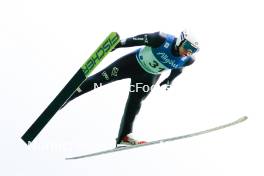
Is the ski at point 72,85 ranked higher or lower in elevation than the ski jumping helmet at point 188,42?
lower

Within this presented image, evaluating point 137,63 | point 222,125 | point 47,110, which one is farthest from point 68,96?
point 222,125

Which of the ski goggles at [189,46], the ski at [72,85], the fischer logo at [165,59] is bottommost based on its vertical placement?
the ski at [72,85]

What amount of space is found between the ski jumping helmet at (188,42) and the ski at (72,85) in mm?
1001

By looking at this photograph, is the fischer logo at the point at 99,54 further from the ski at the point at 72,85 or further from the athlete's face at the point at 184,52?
the athlete's face at the point at 184,52

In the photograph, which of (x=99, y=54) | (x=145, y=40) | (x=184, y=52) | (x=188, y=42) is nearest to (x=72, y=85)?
(x=99, y=54)

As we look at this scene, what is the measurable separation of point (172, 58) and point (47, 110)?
214cm

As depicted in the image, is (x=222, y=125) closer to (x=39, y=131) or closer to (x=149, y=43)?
(x=149, y=43)

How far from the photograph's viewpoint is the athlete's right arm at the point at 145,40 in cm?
1073

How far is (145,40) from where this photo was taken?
10.8 m

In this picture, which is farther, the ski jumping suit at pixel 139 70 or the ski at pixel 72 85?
the ski jumping suit at pixel 139 70

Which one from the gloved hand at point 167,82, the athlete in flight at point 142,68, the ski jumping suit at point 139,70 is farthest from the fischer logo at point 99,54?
the gloved hand at point 167,82

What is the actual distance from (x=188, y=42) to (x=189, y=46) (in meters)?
0.07

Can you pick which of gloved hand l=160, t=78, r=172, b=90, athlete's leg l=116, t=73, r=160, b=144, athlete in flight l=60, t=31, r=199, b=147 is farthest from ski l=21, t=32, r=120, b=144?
gloved hand l=160, t=78, r=172, b=90

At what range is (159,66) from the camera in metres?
11.2
